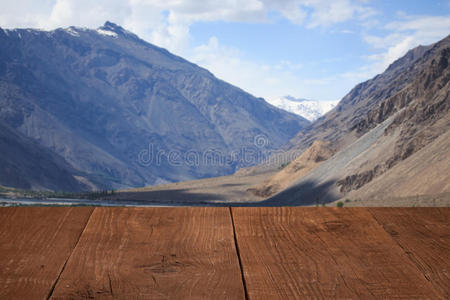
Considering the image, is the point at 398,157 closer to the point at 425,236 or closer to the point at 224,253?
the point at 425,236

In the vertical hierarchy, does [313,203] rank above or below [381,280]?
below

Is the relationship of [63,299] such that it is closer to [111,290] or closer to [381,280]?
[111,290]

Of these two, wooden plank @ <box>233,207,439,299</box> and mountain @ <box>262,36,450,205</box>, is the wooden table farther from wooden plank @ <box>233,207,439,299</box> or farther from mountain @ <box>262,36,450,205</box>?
mountain @ <box>262,36,450,205</box>

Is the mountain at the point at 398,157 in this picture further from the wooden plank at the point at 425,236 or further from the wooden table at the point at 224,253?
the wooden table at the point at 224,253

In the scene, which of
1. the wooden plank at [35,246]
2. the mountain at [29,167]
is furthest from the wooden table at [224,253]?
the mountain at [29,167]

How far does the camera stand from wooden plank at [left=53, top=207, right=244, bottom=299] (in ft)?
6.76

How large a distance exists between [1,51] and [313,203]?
170615mm

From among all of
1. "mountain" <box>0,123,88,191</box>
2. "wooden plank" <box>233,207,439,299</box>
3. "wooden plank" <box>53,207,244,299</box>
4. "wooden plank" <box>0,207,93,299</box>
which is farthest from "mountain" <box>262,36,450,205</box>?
"mountain" <box>0,123,88,191</box>

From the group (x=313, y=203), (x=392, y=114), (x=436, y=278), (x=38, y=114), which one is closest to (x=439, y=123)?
(x=313, y=203)

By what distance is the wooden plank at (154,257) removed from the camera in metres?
2.06

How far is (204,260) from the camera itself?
7.61ft

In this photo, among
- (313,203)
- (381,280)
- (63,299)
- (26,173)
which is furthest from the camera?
(26,173)

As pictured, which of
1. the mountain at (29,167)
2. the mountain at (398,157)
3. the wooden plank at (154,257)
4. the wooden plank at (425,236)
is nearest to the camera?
the wooden plank at (154,257)

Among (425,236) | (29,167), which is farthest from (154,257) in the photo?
(29,167)
